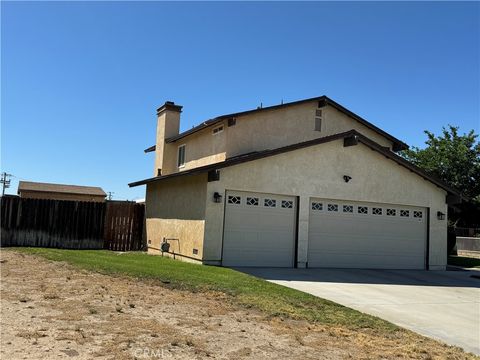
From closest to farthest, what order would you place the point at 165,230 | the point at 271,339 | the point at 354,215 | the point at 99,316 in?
the point at 271,339
the point at 99,316
the point at 354,215
the point at 165,230

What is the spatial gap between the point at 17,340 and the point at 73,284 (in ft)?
14.2

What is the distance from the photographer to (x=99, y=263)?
1398cm

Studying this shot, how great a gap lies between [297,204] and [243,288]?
6.22 m

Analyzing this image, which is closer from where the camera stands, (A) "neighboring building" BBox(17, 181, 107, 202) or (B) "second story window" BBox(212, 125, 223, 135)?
(B) "second story window" BBox(212, 125, 223, 135)

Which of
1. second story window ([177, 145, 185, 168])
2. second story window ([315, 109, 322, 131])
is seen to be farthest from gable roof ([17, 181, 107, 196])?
second story window ([315, 109, 322, 131])

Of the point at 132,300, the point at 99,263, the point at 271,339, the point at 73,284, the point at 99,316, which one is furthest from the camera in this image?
the point at 99,263

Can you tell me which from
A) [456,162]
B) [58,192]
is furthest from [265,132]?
[58,192]

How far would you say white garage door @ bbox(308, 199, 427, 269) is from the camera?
1703cm

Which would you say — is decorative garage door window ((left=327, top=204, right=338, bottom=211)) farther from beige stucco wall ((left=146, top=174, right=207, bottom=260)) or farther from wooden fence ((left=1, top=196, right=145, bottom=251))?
wooden fence ((left=1, top=196, right=145, bottom=251))

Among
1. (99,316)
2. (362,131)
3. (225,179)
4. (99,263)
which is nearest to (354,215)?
(225,179)

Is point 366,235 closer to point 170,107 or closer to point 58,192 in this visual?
point 170,107

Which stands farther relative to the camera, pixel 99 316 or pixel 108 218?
pixel 108 218

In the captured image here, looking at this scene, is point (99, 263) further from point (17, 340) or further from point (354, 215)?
point (354, 215)

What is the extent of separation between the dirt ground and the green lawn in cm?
47
